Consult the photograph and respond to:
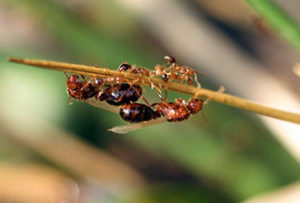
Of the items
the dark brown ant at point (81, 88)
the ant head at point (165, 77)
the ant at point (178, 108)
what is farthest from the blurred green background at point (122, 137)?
the ant head at point (165, 77)

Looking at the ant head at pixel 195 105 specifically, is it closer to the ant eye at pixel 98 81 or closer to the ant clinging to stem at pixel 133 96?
the ant clinging to stem at pixel 133 96

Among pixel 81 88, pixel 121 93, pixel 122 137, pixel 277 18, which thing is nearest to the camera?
pixel 277 18

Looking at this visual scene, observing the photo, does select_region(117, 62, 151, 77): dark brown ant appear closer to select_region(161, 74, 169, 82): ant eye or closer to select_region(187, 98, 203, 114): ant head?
select_region(161, 74, 169, 82): ant eye

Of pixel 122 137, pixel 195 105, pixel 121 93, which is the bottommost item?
pixel 121 93

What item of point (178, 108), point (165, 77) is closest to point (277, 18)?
point (165, 77)

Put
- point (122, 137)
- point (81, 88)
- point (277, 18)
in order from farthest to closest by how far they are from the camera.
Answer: point (122, 137), point (81, 88), point (277, 18)

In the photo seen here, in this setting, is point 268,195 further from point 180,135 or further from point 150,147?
point 150,147

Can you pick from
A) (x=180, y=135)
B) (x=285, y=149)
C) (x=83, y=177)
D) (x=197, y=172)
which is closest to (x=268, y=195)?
(x=285, y=149)

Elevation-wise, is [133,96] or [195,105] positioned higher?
[195,105]

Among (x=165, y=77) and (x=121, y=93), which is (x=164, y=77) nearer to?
(x=165, y=77)

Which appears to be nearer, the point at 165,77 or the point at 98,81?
the point at 165,77
